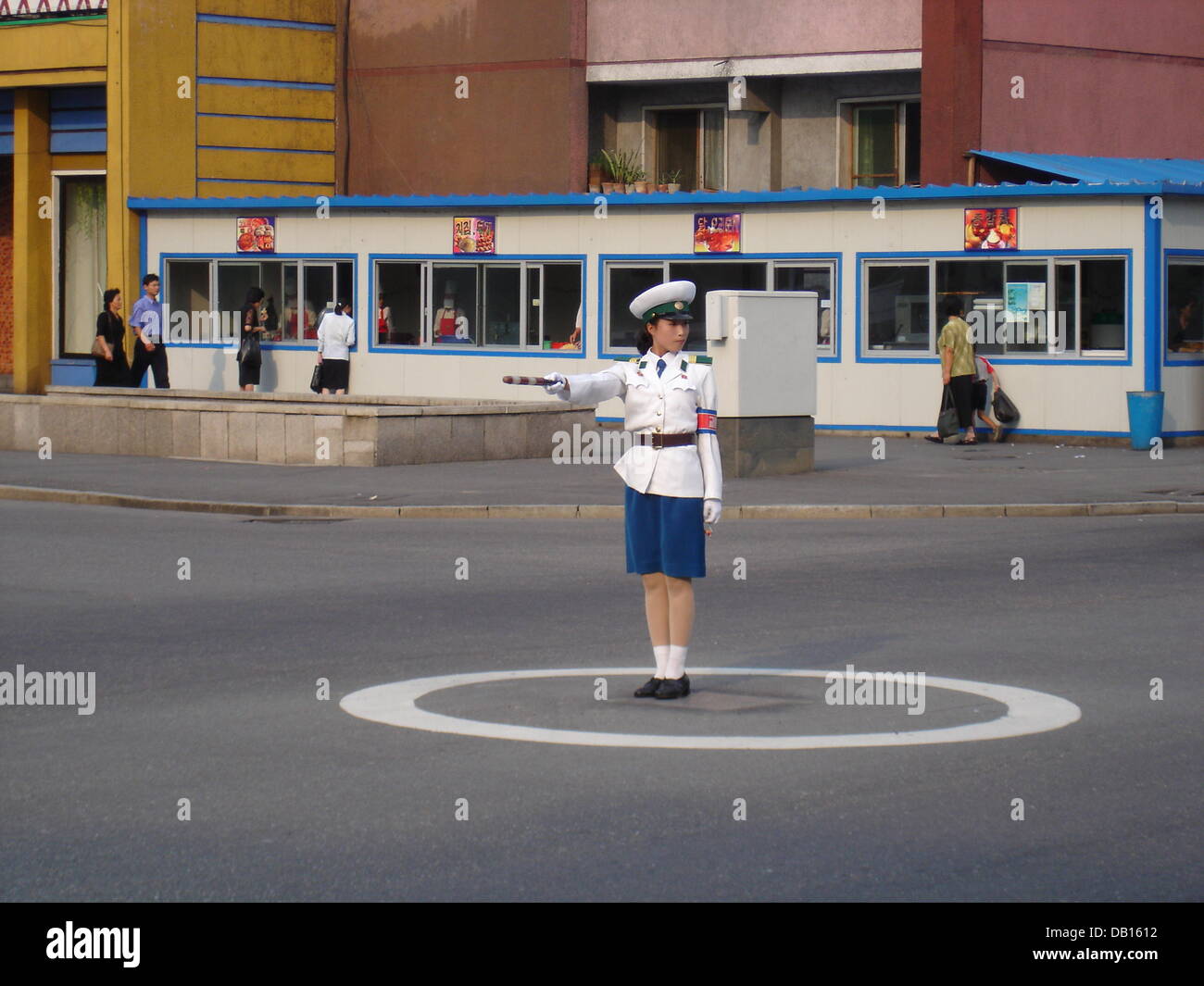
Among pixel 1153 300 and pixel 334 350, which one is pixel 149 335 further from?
pixel 1153 300

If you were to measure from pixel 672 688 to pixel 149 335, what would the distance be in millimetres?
22381

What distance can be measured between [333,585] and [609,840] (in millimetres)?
6958

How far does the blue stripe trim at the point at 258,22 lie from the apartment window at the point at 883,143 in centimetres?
1024

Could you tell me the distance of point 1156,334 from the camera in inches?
1024

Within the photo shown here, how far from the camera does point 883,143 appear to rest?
3478cm

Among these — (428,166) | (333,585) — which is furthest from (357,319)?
(333,585)

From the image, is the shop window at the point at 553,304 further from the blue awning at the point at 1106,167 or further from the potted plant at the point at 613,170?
the blue awning at the point at 1106,167

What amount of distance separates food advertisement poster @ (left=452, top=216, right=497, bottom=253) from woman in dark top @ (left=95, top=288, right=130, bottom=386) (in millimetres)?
6178

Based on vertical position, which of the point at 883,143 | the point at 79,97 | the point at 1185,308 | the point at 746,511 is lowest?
the point at 746,511

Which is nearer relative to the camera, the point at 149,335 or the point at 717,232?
the point at 717,232

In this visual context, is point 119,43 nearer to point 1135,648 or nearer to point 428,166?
point 428,166

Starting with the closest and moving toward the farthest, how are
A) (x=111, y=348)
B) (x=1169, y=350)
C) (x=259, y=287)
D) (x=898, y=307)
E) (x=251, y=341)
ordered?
1. (x=1169, y=350)
2. (x=111, y=348)
3. (x=898, y=307)
4. (x=251, y=341)
5. (x=259, y=287)

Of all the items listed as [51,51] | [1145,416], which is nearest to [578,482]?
[1145,416]

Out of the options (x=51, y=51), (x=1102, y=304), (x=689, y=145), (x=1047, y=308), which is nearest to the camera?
(x=1102, y=304)
